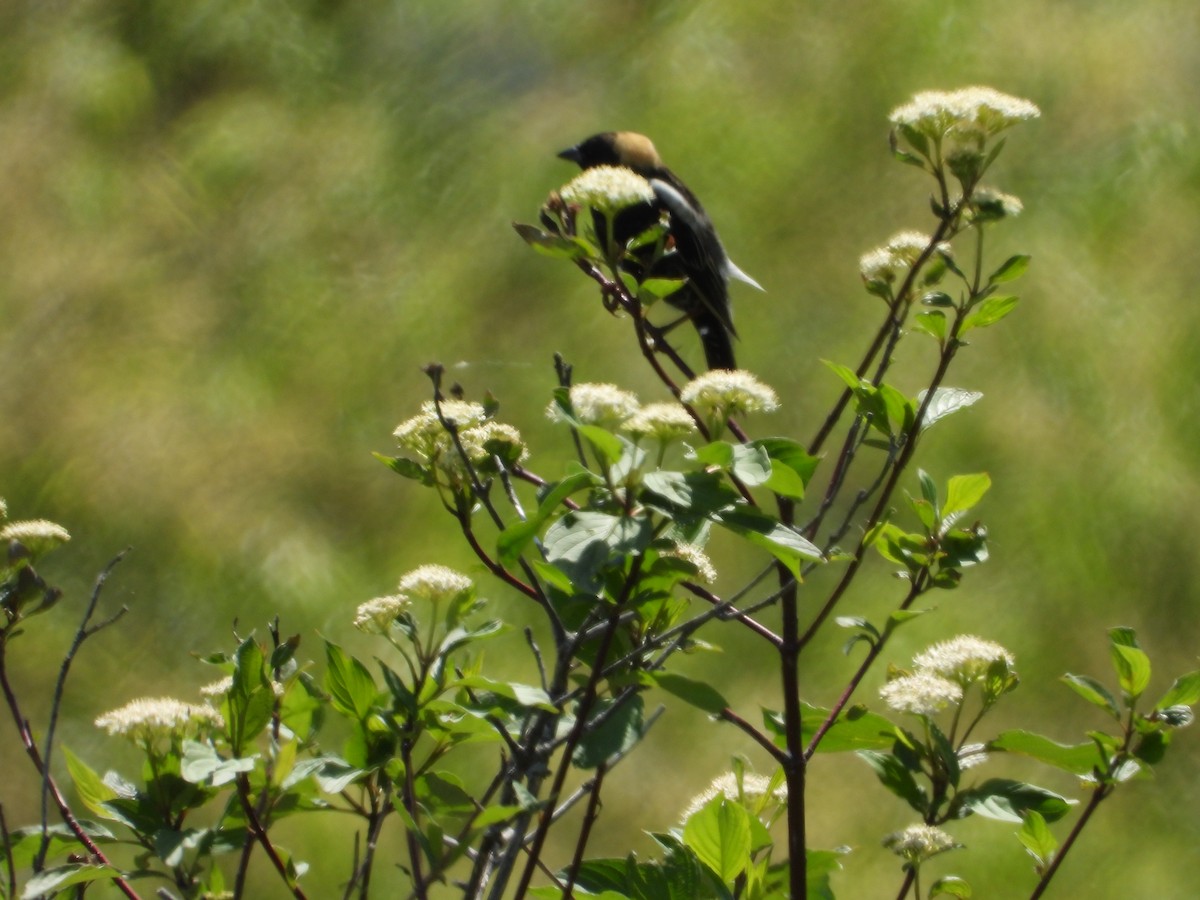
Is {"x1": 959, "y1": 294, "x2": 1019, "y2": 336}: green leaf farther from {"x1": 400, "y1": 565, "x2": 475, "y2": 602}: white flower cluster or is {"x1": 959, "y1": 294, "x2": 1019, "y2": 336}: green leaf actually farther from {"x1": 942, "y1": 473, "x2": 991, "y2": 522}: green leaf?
{"x1": 400, "y1": 565, "x2": 475, "y2": 602}: white flower cluster

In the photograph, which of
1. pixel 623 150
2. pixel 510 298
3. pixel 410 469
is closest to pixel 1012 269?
pixel 410 469

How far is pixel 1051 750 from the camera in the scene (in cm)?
81

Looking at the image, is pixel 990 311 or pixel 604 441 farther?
pixel 990 311

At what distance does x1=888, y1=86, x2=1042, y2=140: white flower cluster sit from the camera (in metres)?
0.73

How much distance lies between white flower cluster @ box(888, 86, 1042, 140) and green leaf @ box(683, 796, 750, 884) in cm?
39

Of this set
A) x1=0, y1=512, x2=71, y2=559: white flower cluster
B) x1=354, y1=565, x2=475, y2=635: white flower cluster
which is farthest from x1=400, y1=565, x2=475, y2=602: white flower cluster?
x1=0, y1=512, x2=71, y2=559: white flower cluster

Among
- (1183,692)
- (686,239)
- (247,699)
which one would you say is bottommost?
(247,699)

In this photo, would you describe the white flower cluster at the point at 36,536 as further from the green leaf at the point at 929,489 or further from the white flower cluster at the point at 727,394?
A: the green leaf at the point at 929,489

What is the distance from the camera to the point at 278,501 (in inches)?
72.2

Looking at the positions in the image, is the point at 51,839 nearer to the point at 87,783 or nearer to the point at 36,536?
the point at 87,783

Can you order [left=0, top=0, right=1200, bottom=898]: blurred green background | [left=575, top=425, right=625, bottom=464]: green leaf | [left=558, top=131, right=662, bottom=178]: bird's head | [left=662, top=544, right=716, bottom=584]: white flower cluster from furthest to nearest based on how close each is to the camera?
[left=558, top=131, right=662, bottom=178]: bird's head < [left=0, top=0, right=1200, bottom=898]: blurred green background < [left=662, top=544, right=716, bottom=584]: white flower cluster < [left=575, top=425, right=625, bottom=464]: green leaf

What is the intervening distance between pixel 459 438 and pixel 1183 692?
0.48 meters

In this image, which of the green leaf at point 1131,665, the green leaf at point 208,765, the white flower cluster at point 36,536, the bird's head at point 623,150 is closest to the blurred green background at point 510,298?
the bird's head at point 623,150

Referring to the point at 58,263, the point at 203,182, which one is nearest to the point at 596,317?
the point at 203,182
